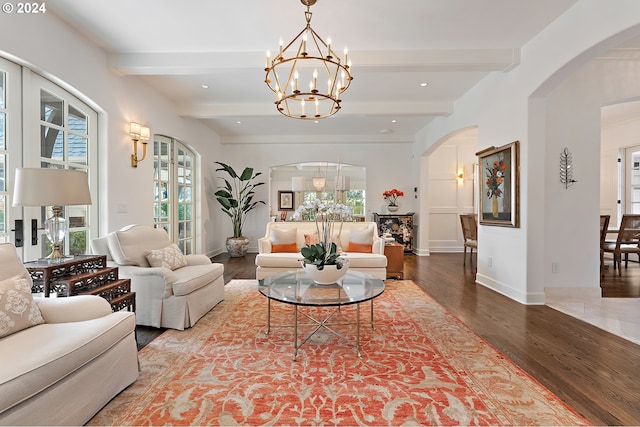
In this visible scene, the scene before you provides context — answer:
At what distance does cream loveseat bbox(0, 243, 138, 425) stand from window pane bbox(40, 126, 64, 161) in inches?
60.7

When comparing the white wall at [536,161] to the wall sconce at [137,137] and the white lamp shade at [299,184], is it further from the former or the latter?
the wall sconce at [137,137]

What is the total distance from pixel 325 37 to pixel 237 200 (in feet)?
16.2

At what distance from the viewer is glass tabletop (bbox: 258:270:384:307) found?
2.27 meters

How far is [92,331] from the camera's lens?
164 centimetres

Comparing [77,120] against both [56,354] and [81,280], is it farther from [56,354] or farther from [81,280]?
[56,354]

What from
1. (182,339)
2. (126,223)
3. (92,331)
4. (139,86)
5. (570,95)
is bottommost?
(182,339)

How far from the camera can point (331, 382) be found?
6.39 feet

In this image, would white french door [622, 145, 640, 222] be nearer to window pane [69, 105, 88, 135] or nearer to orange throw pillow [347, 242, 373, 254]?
orange throw pillow [347, 242, 373, 254]

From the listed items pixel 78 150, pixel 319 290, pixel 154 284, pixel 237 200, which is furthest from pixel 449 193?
pixel 78 150

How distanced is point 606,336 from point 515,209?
1.51 m

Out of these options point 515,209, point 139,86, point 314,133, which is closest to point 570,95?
point 515,209

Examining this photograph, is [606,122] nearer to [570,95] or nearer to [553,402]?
[570,95]

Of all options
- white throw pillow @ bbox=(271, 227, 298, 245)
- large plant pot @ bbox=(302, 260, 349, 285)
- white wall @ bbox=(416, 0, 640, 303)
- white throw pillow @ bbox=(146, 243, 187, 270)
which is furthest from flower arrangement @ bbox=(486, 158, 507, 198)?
white throw pillow @ bbox=(146, 243, 187, 270)

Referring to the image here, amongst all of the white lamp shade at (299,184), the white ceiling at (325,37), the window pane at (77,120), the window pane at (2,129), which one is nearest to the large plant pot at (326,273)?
the white ceiling at (325,37)
